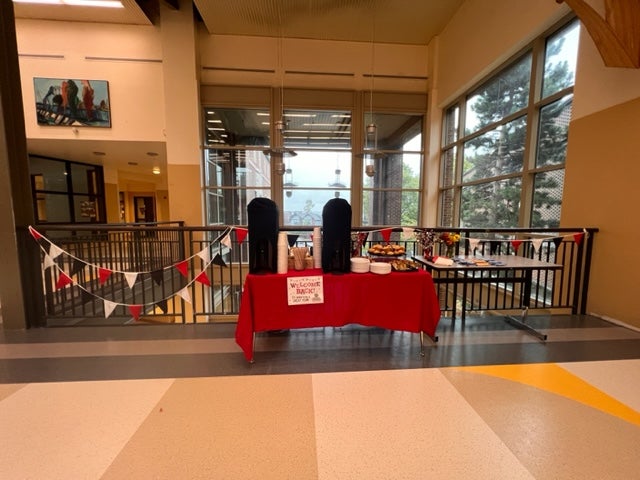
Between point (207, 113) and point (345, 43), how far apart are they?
13.2 ft

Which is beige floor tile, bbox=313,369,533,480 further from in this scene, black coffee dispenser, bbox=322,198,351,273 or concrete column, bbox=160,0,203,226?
concrete column, bbox=160,0,203,226

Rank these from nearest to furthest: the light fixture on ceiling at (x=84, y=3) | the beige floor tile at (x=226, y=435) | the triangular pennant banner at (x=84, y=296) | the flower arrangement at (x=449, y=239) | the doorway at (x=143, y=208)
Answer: the beige floor tile at (x=226, y=435) → the flower arrangement at (x=449, y=239) → the triangular pennant banner at (x=84, y=296) → the light fixture on ceiling at (x=84, y=3) → the doorway at (x=143, y=208)

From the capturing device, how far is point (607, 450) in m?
1.49

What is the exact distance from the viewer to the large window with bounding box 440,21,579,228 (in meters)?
4.04

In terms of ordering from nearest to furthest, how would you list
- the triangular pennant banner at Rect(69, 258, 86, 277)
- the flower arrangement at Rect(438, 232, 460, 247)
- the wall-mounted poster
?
the flower arrangement at Rect(438, 232, 460, 247) < the triangular pennant banner at Rect(69, 258, 86, 277) < the wall-mounted poster

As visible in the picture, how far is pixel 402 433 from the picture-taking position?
1.61 m

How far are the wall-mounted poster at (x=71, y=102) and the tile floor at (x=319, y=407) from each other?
19.7 feet

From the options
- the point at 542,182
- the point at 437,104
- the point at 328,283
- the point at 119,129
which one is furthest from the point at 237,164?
the point at 542,182

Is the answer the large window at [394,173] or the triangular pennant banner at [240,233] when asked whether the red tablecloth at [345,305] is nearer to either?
the triangular pennant banner at [240,233]

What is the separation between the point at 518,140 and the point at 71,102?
9.66 meters

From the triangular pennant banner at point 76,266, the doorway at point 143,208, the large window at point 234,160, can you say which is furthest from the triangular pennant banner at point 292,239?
the doorway at point 143,208

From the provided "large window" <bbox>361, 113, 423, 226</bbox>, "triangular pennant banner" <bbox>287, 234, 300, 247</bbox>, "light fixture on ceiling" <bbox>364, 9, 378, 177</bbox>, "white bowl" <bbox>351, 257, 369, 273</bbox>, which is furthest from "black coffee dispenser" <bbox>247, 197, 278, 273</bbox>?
"large window" <bbox>361, 113, 423, 226</bbox>

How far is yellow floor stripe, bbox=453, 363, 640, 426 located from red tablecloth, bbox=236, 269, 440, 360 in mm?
596

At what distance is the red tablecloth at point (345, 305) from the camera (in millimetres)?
2277
